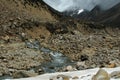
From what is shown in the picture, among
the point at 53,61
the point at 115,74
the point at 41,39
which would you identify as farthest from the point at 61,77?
the point at 41,39

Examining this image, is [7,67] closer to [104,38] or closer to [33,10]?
[104,38]

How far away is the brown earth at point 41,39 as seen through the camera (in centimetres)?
4520

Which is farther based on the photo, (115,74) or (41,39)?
(41,39)

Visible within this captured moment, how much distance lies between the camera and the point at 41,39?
59219mm

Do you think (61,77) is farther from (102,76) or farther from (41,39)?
(41,39)

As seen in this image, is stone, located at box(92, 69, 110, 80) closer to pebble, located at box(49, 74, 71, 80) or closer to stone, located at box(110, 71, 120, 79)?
stone, located at box(110, 71, 120, 79)

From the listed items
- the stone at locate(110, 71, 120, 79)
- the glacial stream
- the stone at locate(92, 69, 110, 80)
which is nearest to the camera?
the stone at locate(92, 69, 110, 80)

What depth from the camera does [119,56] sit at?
48.3 meters

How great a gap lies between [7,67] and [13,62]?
2.90m

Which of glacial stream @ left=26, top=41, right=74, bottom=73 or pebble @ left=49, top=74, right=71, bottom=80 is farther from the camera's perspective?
glacial stream @ left=26, top=41, right=74, bottom=73

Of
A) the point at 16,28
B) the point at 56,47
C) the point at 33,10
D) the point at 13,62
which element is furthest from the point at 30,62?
the point at 33,10

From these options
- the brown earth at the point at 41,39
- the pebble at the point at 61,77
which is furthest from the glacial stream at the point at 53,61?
the pebble at the point at 61,77

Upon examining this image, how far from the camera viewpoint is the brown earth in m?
45.2

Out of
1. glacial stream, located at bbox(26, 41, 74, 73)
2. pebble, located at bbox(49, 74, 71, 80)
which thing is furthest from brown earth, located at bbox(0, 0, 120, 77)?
Answer: pebble, located at bbox(49, 74, 71, 80)
